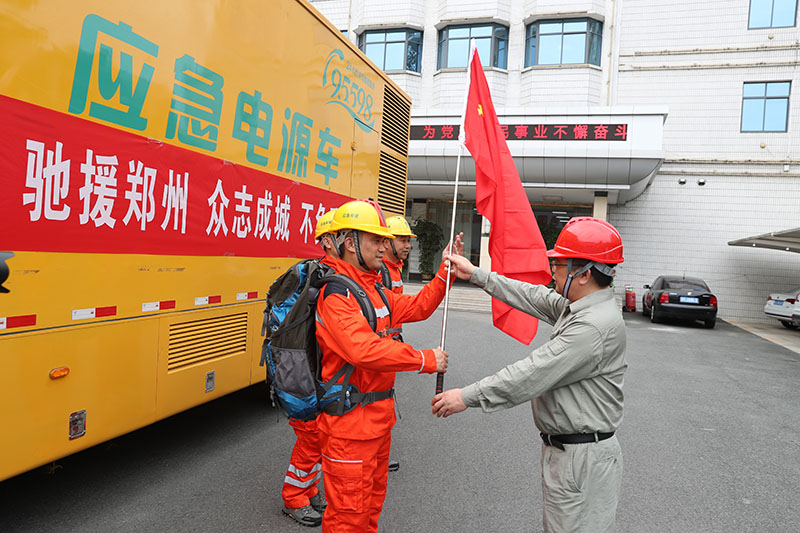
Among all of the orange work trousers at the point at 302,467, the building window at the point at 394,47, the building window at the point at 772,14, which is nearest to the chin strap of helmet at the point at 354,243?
the orange work trousers at the point at 302,467

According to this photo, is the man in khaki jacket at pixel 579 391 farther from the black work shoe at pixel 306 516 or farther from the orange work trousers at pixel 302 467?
the black work shoe at pixel 306 516

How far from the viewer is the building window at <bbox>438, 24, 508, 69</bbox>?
20.8m

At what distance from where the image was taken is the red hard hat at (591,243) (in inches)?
86.7

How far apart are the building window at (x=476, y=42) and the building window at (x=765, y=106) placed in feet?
29.6

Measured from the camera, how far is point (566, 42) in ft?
65.6

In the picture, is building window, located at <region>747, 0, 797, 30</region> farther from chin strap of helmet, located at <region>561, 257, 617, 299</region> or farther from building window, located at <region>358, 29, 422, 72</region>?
chin strap of helmet, located at <region>561, 257, 617, 299</region>

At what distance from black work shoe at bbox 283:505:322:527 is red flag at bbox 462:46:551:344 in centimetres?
174

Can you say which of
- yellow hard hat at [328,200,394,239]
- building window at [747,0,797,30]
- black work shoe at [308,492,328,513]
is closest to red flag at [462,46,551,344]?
yellow hard hat at [328,200,394,239]

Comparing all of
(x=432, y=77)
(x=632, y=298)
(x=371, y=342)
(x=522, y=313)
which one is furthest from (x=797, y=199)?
(x=371, y=342)

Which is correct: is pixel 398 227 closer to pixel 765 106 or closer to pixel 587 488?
pixel 587 488

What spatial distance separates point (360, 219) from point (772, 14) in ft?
75.2

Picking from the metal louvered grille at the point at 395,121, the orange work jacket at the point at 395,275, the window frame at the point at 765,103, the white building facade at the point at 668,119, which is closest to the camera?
the orange work jacket at the point at 395,275

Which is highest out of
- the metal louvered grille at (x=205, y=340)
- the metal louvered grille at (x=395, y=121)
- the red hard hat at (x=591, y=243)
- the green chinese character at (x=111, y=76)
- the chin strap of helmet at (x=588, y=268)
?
the metal louvered grille at (x=395, y=121)

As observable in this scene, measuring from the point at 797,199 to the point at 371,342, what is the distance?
21.7m
